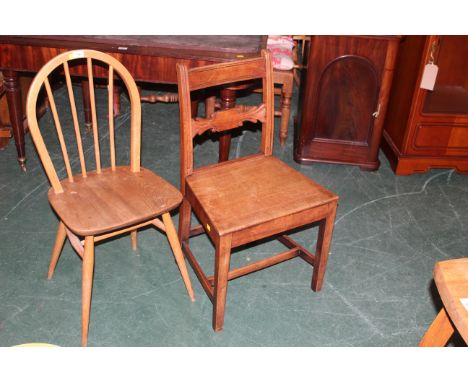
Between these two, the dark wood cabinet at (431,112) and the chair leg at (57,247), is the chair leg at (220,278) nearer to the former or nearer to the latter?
the chair leg at (57,247)

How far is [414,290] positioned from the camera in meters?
2.11

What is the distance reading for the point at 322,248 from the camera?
194 cm

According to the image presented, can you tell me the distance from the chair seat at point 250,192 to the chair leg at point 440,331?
1.90ft

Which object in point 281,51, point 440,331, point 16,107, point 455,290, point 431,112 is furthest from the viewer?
point 281,51

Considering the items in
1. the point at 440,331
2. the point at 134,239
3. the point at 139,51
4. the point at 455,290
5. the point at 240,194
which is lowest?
the point at 134,239

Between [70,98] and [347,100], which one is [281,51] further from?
[70,98]

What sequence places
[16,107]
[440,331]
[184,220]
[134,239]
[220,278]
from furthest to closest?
[16,107]
[134,239]
[184,220]
[220,278]
[440,331]

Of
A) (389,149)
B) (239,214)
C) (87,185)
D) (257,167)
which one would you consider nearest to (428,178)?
(389,149)

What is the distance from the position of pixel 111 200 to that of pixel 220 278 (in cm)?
48

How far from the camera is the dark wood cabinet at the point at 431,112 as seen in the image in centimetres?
270

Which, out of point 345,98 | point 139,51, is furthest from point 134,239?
point 345,98

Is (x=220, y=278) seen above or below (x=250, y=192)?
below

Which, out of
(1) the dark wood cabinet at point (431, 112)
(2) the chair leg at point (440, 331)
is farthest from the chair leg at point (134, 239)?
(1) the dark wood cabinet at point (431, 112)
